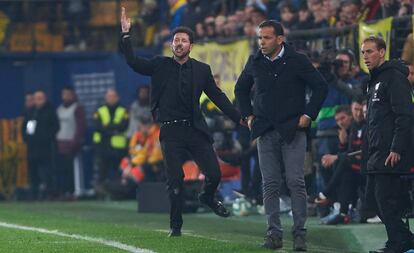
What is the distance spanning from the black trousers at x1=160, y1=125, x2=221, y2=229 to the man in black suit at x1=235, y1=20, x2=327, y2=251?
112cm

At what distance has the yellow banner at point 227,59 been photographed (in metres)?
20.6

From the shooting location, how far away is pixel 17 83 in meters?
26.1

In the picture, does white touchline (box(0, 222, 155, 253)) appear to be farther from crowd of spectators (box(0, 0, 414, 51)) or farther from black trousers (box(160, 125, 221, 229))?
crowd of spectators (box(0, 0, 414, 51))

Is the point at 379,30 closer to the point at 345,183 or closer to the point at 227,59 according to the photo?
the point at 345,183

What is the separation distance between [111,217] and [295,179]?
20.7ft

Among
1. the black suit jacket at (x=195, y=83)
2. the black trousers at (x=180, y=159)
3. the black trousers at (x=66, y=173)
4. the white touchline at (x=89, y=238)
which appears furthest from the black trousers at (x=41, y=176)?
the black trousers at (x=180, y=159)

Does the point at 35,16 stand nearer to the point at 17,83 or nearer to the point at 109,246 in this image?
the point at 17,83

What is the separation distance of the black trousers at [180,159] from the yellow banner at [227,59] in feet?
22.0

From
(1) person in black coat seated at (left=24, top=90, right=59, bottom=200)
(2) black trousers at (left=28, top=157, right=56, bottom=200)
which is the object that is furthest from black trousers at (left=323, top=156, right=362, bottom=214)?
(2) black trousers at (left=28, top=157, right=56, bottom=200)

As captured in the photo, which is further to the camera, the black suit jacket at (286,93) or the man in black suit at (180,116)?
the man in black suit at (180,116)

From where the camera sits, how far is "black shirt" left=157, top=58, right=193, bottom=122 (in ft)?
44.8

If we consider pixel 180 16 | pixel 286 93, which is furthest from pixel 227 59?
pixel 286 93

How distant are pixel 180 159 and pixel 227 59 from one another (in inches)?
299

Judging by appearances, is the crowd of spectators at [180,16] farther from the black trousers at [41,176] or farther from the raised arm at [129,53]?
the raised arm at [129,53]
